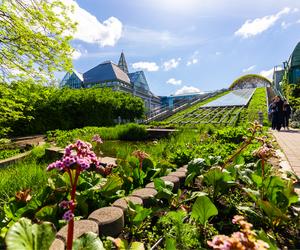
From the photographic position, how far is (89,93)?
16094 millimetres

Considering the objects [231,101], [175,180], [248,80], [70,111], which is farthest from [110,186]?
[248,80]

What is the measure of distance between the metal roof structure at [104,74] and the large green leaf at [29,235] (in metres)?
44.6

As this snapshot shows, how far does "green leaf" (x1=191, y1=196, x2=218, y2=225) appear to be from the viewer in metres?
1.86

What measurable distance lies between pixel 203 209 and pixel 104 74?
155ft

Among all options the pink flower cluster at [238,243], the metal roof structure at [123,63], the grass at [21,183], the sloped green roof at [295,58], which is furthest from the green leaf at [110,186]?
the metal roof structure at [123,63]

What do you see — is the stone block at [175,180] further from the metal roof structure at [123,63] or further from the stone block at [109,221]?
the metal roof structure at [123,63]

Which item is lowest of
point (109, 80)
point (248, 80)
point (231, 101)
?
point (231, 101)

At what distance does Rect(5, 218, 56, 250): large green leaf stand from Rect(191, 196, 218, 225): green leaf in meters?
0.99

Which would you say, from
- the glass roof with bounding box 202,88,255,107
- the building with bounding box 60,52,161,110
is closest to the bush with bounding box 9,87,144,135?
the glass roof with bounding box 202,88,255,107

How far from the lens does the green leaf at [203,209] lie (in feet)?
6.12

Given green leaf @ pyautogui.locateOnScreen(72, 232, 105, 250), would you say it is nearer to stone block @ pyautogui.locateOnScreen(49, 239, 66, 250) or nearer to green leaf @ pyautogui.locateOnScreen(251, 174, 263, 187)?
stone block @ pyautogui.locateOnScreen(49, 239, 66, 250)

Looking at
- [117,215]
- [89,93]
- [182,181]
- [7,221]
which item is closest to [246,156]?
[182,181]

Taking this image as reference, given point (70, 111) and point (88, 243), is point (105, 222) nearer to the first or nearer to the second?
point (88, 243)

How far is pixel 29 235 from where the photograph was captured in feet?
4.25
